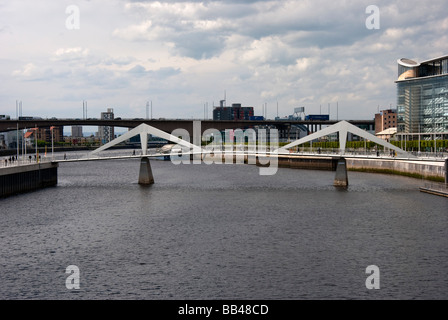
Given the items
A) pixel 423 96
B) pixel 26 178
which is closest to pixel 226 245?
pixel 26 178

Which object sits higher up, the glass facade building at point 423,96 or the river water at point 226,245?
the glass facade building at point 423,96

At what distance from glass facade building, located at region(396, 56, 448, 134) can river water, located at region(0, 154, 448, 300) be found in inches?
2959

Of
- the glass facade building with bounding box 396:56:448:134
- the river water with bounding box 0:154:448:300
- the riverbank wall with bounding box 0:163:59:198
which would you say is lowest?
the river water with bounding box 0:154:448:300

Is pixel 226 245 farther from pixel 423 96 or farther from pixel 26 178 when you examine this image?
pixel 423 96

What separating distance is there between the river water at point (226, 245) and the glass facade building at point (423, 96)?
75.2 metres

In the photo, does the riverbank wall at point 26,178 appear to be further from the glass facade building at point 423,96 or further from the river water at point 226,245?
the glass facade building at point 423,96

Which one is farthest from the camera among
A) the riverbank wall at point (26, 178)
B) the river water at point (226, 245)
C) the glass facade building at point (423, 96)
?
the glass facade building at point (423, 96)

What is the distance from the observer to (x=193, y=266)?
30594 mm

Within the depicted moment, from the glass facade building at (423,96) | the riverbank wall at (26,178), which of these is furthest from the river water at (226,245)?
the glass facade building at (423,96)

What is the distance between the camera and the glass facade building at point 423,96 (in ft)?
422

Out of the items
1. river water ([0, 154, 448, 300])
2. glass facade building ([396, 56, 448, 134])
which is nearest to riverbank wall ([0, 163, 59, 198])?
river water ([0, 154, 448, 300])

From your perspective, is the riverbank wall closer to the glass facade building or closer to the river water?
the river water

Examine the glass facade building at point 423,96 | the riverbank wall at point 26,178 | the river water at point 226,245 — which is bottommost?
the river water at point 226,245

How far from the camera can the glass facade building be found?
12875 cm
